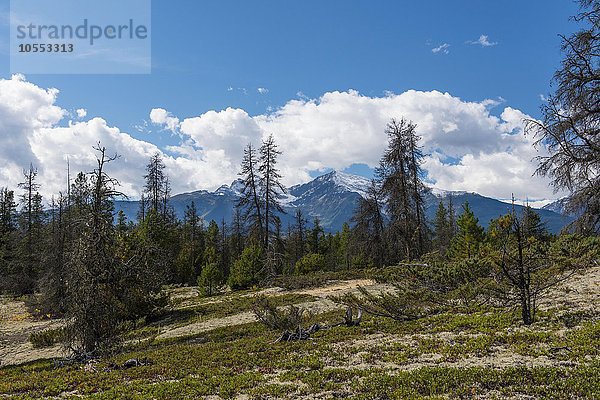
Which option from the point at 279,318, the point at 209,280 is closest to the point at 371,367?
the point at 279,318

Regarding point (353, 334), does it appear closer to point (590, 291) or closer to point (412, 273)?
point (412, 273)

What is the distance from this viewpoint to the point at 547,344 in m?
10.6

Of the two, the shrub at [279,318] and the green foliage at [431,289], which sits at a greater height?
the green foliage at [431,289]

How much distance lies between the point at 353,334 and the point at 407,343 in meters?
2.83

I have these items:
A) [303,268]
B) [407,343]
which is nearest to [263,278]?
[303,268]

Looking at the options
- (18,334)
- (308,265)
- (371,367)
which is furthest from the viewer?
(308,265)

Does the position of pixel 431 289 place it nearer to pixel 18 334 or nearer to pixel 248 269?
pixel 248 269

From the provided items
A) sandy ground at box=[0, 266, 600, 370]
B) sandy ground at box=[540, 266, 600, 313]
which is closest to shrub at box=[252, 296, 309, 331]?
sandy ground at box=[0, 266, 600, 370]

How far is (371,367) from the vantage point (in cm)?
1044

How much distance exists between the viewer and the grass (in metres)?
8.35

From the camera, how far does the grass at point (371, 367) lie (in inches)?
329

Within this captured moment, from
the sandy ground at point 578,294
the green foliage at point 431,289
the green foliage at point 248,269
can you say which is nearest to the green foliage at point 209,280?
the green foliage at point 248,269

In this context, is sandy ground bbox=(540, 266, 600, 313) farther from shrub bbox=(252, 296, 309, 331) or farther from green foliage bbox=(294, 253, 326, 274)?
green foliage bbox=(294, 253, 326, 274)

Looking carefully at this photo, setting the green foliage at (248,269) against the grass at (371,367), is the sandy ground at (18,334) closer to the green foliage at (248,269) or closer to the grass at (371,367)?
the grass at (371,367)
